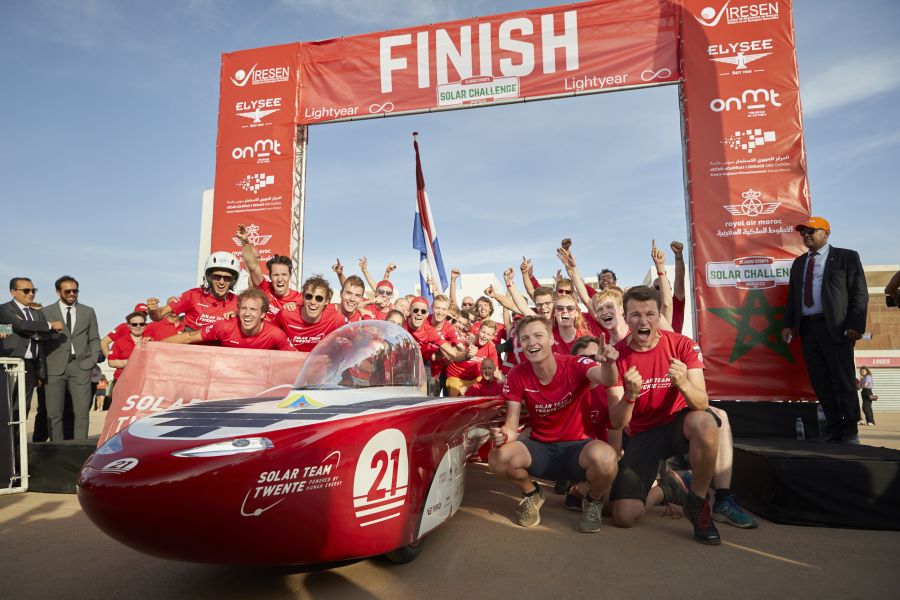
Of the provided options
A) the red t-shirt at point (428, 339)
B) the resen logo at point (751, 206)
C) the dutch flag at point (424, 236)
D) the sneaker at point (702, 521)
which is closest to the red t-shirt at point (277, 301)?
the red t-shirt at point (428, 339)

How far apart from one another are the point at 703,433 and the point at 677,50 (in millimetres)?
5925

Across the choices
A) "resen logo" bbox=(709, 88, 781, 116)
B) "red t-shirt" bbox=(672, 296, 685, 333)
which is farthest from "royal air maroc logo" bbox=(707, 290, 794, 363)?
"resen logo" bbox=(709, 88, 781, 116)

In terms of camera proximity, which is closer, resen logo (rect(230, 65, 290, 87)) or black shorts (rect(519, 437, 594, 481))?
black shorts (rect(519, 437, 594, 481))

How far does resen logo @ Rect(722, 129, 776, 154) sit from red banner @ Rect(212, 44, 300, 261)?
20.0ft

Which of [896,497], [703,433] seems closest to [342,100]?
[703,433]

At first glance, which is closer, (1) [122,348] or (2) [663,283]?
(2) [663,283]

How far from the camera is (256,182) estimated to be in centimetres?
857

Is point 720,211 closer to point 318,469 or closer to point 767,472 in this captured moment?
point 767,472

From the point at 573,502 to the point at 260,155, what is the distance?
22.9 ft

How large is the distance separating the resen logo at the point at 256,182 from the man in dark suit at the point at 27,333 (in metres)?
3.23

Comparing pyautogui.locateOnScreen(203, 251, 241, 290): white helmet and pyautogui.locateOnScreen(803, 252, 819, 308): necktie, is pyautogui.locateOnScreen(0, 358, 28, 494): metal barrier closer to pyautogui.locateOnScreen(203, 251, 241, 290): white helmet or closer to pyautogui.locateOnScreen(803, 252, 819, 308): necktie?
pyautogui.locateOnScreen(203, 251, 241, 290): white helmet

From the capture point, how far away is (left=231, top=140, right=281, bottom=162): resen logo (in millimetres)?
8578

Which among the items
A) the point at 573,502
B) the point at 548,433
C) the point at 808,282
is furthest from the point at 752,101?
the point at 573,502

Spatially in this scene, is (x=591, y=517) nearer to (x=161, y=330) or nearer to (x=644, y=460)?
(x=644, y=460)
